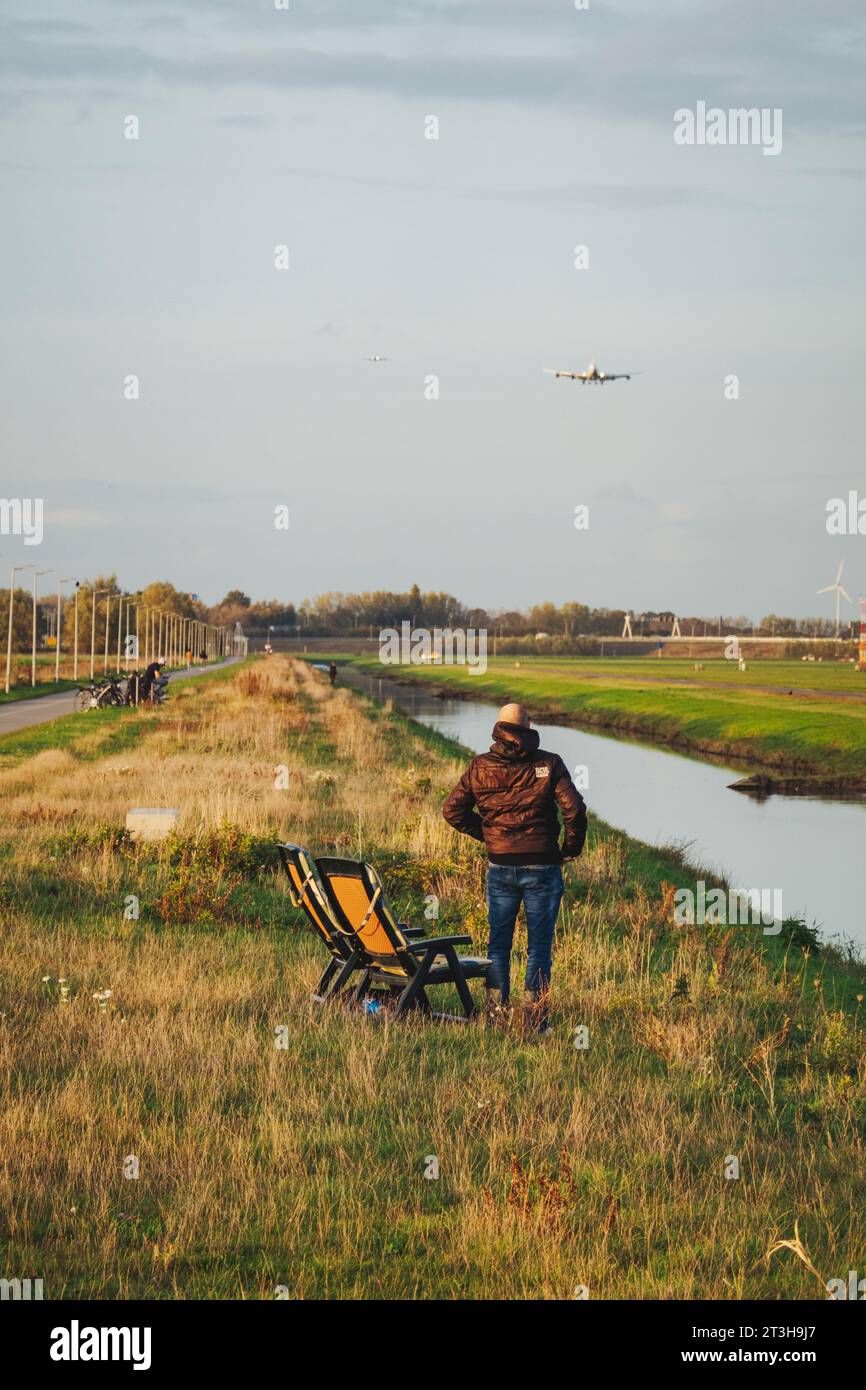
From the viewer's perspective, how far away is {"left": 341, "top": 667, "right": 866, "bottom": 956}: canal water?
2005 centimetres

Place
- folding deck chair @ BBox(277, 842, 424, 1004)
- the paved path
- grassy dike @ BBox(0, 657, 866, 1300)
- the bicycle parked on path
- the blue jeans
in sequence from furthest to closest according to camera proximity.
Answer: the bicycle parked on path → the paved path → folding deck chair @ BBox(277, 842, 424, 1004) → the blue jeans → grassy dike @ BBox(0, 657, 866, 1300)

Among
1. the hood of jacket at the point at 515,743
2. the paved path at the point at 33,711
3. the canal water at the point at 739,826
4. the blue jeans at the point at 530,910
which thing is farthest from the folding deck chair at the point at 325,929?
the paved path at the point at 33,711

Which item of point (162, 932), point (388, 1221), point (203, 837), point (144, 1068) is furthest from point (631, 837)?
point (388, 1221)

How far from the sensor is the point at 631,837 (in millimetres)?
24438

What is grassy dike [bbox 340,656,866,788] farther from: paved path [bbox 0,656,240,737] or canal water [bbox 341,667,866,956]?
paved path [bbox 0,656,240,737]

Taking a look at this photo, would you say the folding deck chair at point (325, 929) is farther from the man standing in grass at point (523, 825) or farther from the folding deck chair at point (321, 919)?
the man standing in grass at point (523, 825)

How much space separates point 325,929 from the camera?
382 inches

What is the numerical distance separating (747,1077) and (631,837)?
16265 millimetres

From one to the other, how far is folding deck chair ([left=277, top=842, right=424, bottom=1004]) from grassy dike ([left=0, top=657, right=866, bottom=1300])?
0.61ft

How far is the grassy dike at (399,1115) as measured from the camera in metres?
5.48

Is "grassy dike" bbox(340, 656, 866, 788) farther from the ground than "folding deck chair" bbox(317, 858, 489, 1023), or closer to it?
closer to it

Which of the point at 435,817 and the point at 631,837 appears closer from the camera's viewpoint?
the point at 435,817

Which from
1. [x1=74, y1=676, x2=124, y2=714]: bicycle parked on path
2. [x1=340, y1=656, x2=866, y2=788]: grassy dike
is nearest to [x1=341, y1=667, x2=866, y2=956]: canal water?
[x1=340, y1=656, x2=866, y2=788]: grassy dike

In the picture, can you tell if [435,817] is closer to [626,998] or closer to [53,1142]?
[626,998]
